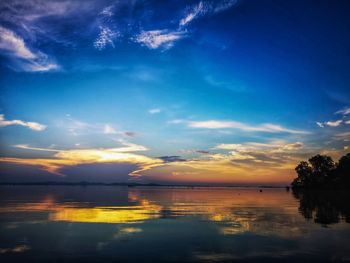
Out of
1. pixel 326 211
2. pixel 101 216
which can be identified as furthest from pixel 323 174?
pixel 101 216

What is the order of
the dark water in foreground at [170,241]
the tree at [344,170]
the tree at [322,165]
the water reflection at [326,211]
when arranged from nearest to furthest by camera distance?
1. the dark water in foreground at [170,241]
2. the water reflection at [326,211]
3. the tree at [344,170]
4. the tree at [322,165]

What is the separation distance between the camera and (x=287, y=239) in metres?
22.0

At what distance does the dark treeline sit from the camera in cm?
13675

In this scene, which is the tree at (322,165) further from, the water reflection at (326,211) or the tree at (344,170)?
the water reflection at (326,211)

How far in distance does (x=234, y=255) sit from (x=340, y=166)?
14036cm

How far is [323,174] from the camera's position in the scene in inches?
6024

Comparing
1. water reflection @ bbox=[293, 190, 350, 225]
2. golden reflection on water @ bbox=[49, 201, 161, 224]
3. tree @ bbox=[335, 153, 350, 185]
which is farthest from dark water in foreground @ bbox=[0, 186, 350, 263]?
tree @ bbox=[335, 153, 350, 185]

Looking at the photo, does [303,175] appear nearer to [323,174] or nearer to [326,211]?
[323,174]

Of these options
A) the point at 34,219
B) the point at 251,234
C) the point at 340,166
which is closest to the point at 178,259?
the point at 251,234

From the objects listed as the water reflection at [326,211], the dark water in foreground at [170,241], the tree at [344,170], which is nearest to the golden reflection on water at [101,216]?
the dark water in foreground at [170,241]

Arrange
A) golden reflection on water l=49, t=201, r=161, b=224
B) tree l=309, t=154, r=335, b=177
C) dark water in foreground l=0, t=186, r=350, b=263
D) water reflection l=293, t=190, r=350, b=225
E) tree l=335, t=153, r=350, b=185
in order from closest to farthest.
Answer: dark water in foreground l=0, t=186, r=350, b=263
golden reflection on water l=49, t=201, r=161, b=224
water reflection l=293, t=190, r=350, b=225
tree l=335, t=153, r=350, b=185
tree l=309, t=154, r=335, b=177

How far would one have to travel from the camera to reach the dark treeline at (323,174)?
136750 mm

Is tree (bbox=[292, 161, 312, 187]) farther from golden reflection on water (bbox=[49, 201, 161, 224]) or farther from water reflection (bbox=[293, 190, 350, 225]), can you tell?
golden reflection on water (bbox=[49, 201, 161, 224])

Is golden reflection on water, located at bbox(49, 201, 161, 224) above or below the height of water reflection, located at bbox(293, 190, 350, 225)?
above
